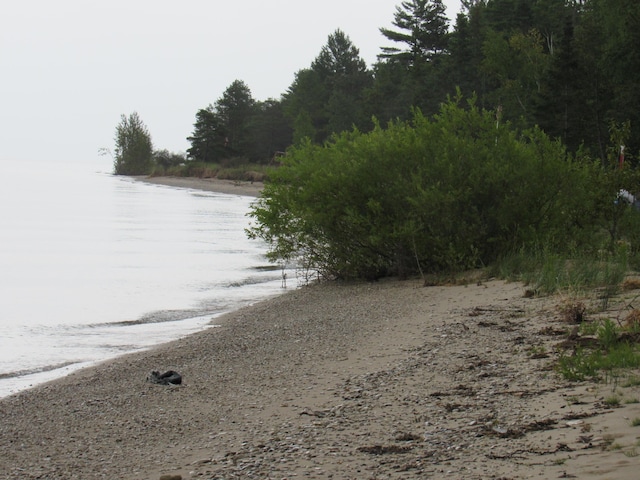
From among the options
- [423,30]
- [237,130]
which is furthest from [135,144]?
[423,30]

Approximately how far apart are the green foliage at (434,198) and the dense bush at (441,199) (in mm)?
21

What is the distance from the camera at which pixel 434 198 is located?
1590cm

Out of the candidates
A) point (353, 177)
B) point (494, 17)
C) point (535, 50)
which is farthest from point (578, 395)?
point (494, 17)

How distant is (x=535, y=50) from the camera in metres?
56.1

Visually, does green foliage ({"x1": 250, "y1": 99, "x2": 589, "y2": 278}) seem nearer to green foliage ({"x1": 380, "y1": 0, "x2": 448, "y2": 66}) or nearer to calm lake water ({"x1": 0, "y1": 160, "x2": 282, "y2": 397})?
calm lake water ({"x1": 0, "y1": 160, "x2": 282, "y2": 397})

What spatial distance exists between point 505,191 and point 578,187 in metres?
1.37

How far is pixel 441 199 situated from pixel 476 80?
51197 mm

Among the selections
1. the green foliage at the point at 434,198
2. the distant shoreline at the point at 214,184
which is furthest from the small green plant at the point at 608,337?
the distant shoreline at the point at 214,184

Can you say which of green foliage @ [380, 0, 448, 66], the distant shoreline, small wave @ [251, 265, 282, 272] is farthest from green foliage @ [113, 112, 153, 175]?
small wave @ [251, 265, 282, 272]

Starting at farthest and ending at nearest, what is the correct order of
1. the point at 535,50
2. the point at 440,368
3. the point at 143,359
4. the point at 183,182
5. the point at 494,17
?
the point at 183,182, the point at 494,17, the point at 535,50, the point at 143,359, the point at 440,368

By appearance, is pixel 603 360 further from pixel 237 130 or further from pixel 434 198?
pixel 237 130

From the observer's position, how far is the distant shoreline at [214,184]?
3280 inches

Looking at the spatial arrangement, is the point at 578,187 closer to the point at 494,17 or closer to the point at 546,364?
the point at 546,364

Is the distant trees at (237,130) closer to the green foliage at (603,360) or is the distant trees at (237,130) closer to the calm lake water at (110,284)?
the calm lake water at (110,284)
